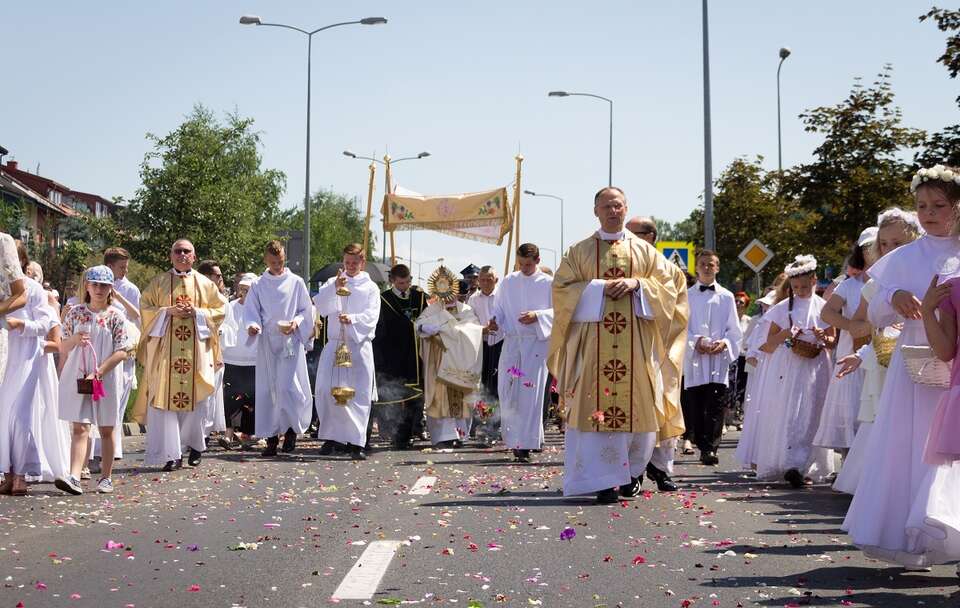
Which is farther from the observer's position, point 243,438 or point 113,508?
point 243,438

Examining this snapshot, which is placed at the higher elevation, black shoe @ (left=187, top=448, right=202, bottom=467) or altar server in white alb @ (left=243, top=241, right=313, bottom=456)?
altar server in white alb @ (left=243, top=241, right=313, bottom=456)

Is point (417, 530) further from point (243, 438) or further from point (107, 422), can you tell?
point (243, 438)

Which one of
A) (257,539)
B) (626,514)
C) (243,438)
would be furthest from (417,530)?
(243,438)

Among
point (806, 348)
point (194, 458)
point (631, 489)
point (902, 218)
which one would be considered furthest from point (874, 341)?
point (194, 458)

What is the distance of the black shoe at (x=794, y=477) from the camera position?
1329cm

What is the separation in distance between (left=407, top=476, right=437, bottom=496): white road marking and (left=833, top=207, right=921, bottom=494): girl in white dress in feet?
11.7

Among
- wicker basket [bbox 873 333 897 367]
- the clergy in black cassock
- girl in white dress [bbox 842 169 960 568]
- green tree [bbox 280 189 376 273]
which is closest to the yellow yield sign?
the clergy in black cassock

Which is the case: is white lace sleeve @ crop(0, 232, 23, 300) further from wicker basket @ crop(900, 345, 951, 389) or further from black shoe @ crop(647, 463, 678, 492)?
wicker basket @ crop(900, 345, 951, 389)

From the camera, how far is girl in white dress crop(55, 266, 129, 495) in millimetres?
12359

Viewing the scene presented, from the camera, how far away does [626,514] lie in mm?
10461

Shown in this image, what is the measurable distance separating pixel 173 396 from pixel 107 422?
257cm

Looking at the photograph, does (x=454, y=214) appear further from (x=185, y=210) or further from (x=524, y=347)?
(x=185, y=210)

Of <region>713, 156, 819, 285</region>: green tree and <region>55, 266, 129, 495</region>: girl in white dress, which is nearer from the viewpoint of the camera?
<region>55, 266, 129, 495</region>: girl in white dress

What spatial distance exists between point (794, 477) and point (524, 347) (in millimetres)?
4543
